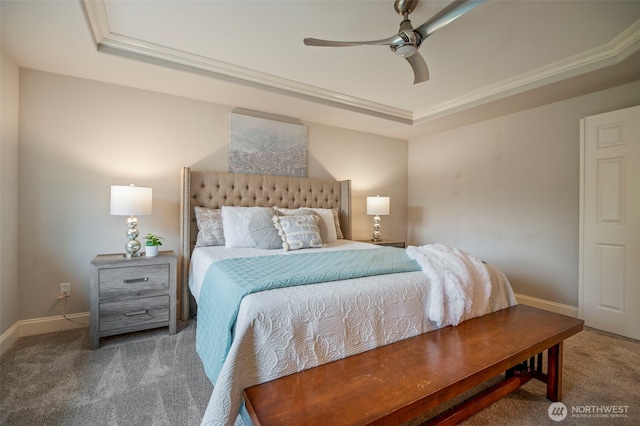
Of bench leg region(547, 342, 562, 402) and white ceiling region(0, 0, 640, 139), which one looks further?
white ceiling region(0, 0, 640, 139)

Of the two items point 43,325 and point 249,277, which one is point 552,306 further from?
point 43,325

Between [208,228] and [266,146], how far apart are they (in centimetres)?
128

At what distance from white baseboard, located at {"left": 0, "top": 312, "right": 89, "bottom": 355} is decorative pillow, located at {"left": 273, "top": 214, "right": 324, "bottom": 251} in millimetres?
1971

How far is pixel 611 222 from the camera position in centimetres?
268

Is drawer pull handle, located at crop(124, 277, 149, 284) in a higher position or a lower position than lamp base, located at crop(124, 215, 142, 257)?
lower

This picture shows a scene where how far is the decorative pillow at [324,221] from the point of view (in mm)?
3186

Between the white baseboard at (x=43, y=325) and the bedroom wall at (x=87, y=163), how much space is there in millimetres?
53

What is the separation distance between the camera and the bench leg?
1.68 metres

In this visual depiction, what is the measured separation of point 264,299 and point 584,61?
331cm

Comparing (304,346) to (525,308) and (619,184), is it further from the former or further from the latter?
(619,184)

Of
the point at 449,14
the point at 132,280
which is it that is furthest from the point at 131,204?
the point at 449,14

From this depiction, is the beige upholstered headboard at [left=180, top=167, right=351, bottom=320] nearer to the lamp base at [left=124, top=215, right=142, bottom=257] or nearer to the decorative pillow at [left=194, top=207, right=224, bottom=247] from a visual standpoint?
the decorative pillow at [left=194, top=207, right=224, bottom=247]

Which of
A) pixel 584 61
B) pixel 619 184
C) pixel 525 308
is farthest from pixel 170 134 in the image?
pixel 619 184

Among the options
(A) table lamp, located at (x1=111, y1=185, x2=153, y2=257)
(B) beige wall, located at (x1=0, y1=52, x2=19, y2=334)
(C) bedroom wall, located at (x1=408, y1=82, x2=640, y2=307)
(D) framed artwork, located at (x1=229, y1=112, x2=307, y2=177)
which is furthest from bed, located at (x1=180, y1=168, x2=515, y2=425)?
(C) bedroom wall, located at (x1=408, y1=82, x2=640, y2=307)
